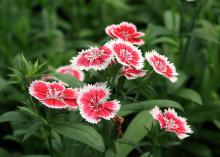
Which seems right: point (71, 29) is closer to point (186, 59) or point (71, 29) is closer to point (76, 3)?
point (76, 3)

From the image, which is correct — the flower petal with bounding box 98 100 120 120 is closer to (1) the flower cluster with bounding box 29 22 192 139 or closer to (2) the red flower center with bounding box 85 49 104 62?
(1) the flower cluster with bounding box 29 22 192 139

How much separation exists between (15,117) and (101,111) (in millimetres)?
381

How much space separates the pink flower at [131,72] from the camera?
1798 mm

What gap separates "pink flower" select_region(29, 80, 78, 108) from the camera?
168 cm

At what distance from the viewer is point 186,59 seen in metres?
2.85

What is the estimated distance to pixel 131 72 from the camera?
1812 mm

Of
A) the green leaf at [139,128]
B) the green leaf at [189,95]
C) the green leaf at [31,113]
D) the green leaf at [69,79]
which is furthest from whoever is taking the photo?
the green leaf at [189,95]

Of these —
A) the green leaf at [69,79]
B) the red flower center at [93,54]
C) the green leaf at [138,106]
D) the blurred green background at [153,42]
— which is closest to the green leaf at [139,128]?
the blurred green background at [153,42]

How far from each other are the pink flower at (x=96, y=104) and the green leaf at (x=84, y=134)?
0.35 feet

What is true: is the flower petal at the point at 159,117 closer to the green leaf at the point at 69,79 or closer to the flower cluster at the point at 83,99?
the flower cluster at the point at 83,99

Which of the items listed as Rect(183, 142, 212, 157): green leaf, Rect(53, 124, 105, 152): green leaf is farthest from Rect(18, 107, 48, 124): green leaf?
Rect(183, 142, 212, 157): green leaf

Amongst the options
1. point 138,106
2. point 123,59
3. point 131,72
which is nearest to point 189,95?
point 138,106

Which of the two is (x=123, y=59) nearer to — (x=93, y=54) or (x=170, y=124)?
(x=93, y=54)

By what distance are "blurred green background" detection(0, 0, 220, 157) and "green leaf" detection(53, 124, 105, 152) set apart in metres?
0.57
